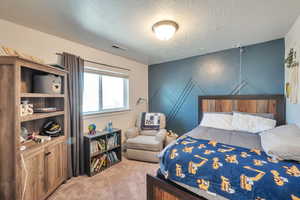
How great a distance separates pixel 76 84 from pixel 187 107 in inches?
99.9

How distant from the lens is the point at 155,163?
8.54 feet

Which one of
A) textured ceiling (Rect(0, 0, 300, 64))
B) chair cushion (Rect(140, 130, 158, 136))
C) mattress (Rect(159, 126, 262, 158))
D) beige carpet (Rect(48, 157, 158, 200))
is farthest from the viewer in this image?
chair cushion (Rect(140, 130, 158, 136))

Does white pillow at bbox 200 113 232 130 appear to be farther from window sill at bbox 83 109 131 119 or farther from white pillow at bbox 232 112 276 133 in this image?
window sill at bbox 83 109 131 119

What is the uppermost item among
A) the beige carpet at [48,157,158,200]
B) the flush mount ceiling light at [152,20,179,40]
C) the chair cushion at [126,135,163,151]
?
the flush mount ceiling light at [152,20,179,40]

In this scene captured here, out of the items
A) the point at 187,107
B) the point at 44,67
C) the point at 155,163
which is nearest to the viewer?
the point at 44,67

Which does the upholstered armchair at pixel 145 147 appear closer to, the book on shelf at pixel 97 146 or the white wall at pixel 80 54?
the book on shelf at pixel 97 146

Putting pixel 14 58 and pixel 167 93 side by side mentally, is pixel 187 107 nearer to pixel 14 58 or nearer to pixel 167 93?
pixel 167 93

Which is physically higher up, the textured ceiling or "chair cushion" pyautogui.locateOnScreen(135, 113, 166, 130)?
the textured ceiling

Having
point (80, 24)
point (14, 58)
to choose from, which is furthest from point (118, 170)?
point (80, 24)

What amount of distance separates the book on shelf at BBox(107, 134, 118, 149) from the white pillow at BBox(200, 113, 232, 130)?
1.77 meters

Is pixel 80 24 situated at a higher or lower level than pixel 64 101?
higher

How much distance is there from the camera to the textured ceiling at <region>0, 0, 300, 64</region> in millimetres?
1459

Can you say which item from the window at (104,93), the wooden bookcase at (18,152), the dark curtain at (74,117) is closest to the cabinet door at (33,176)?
the wooden bookcase at (18,152)

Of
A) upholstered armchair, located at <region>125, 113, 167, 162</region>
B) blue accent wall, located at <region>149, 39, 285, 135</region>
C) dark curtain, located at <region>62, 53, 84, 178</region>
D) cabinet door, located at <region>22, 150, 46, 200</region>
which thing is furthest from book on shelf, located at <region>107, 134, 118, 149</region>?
blue accent wall, located at <region>149, 39, 285, 135</region>
